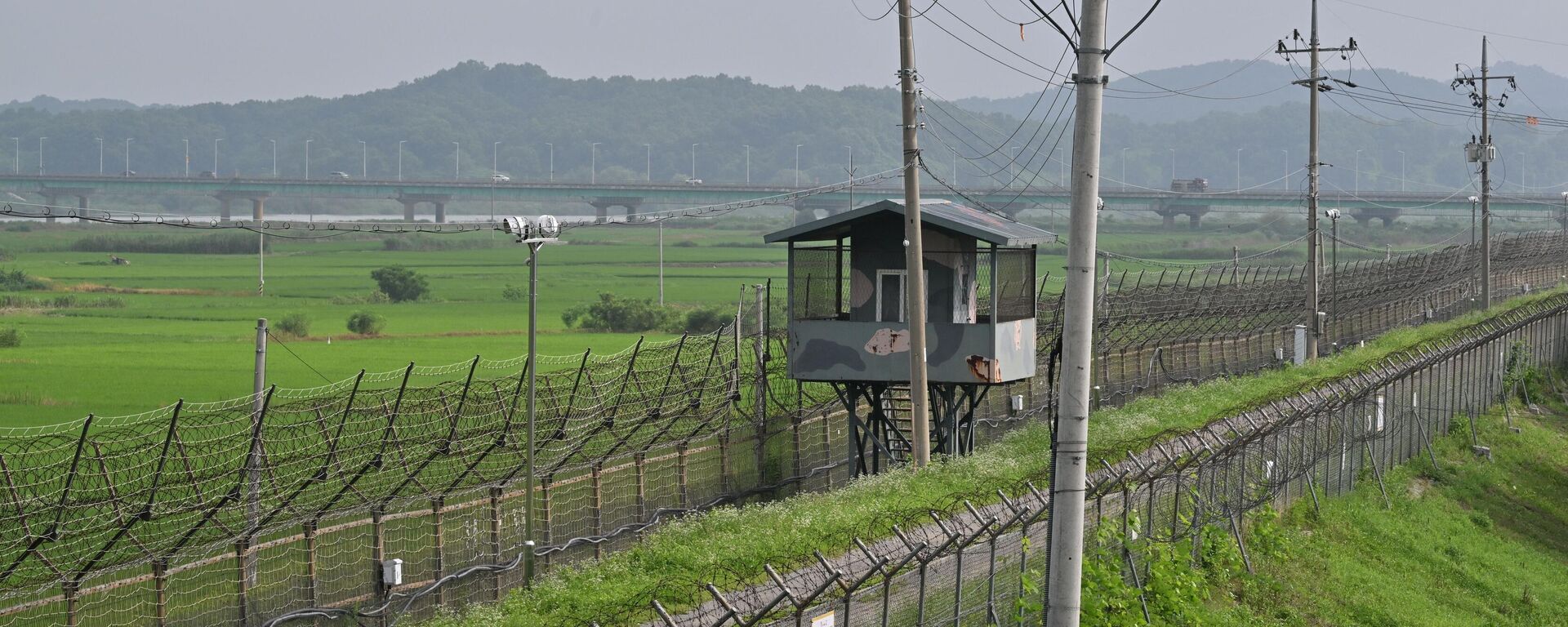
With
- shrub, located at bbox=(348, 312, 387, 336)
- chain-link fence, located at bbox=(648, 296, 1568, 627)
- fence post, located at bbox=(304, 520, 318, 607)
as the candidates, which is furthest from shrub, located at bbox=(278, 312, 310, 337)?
fence post, located at bbox=(304, 520, 318, 607)

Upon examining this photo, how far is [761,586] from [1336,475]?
1485cm

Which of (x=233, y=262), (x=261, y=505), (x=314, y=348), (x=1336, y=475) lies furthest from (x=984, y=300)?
(x=233, y=262)

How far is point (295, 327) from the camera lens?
65000 millimetres

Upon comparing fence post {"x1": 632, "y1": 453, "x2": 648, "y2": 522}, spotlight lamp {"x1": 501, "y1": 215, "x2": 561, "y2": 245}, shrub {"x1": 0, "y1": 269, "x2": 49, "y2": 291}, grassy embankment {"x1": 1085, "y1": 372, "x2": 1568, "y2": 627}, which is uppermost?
spotlight lamp {"x1": 501, "y1": 215, "x2": 561, "y2": 245}

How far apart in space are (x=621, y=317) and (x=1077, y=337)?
2398 inches

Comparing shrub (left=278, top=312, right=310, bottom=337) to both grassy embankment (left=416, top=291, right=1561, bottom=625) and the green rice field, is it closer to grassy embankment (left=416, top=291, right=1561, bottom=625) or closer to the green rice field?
the green rice field

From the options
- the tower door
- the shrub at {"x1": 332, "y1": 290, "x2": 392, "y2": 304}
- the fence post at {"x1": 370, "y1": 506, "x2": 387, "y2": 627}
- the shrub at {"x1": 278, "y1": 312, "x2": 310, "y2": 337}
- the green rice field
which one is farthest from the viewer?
the shrub at {"x1": 332, "y1": 290, "x2": 392, "y2": 304}

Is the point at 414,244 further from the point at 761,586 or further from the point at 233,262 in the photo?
the point at 761,586

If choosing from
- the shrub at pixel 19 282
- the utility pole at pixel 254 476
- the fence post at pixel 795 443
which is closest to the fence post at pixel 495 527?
the utility pole at pixel 254 476

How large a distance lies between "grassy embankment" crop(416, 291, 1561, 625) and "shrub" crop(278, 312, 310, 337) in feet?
130

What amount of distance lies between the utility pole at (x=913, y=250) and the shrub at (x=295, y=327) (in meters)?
42.1

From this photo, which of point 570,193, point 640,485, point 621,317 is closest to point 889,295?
point 640,485

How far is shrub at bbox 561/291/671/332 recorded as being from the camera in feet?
239

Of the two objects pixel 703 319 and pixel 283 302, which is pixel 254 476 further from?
pixel 283 302
